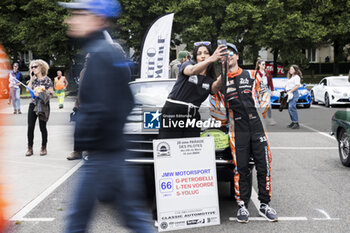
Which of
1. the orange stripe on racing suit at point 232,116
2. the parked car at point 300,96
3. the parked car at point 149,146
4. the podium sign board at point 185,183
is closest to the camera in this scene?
the podium sign board at point 185,183

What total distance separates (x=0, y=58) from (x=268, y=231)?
124 inches

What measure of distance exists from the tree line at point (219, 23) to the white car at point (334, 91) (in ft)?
52.0

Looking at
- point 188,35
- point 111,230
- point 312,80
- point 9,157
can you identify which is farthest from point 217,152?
point 312,80

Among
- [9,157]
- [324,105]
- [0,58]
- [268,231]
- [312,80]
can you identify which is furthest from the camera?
[312,80]

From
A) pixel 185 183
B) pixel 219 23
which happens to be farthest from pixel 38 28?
pixel 185 183

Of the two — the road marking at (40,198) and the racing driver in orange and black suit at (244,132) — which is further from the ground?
the racing driver in orange and black suit at (244,132)

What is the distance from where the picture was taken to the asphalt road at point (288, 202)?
4727 mm

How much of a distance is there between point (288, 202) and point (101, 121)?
137 inches

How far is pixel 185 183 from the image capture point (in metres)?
4.49

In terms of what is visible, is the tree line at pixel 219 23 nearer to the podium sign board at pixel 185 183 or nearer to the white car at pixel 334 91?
the white car at pixel 334 91

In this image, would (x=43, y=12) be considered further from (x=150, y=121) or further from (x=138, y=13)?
(x=150, y=121)

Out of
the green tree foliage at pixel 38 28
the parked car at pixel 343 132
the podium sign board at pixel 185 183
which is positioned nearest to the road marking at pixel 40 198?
the podium sign board at pixel 185 183

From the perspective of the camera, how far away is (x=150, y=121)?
5.45m

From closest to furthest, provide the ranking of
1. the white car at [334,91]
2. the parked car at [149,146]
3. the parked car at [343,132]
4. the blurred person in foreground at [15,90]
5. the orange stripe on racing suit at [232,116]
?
the orange stripe on racing suit at [232,116], the parked car at [149,146], the parked car at [343,132], the blurred person in foreground at [15,90], the white car at [334,91]
